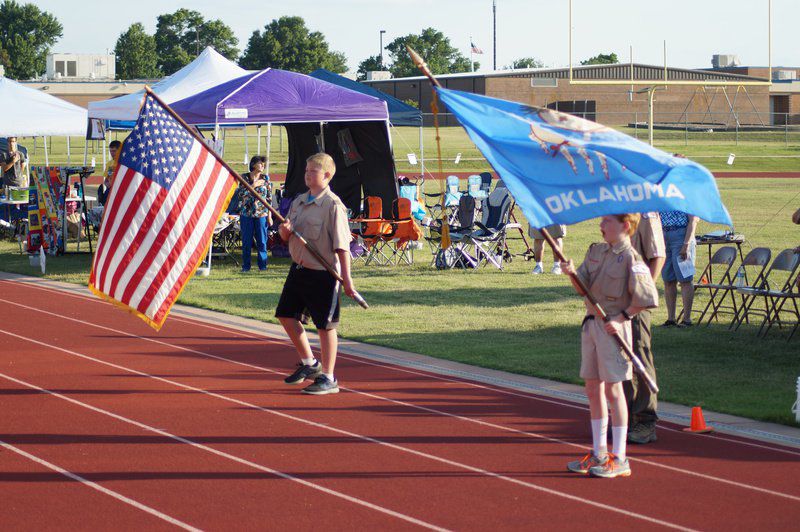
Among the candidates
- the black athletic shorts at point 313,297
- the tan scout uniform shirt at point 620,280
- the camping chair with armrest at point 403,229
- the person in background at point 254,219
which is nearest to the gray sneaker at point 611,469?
the tan scout uniform shirt at point 620,280

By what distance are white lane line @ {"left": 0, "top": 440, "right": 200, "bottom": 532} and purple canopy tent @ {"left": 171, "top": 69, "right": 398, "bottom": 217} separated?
1038 cm

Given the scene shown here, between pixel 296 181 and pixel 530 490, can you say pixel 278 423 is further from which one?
pixel 296 181

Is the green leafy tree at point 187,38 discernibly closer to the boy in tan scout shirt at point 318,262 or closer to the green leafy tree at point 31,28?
the green leafy tree at point 31,28

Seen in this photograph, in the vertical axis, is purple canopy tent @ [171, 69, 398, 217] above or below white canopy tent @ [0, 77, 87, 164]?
below

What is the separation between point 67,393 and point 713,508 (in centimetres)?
577

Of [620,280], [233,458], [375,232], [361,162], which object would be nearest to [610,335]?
[620,280]

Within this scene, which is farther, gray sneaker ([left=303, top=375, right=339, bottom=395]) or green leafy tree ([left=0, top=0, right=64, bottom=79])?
green leafy tree ([left=0, top=0, right=64, bottom=79])

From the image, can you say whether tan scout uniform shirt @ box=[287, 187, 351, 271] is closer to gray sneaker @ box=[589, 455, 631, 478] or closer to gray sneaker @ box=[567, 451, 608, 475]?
gray sneaker @ box=[567, 451, 608, 475]

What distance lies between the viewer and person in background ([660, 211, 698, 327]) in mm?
12672

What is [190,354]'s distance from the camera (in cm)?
1190

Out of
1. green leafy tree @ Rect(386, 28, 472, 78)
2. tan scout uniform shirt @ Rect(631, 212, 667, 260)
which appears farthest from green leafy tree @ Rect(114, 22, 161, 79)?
tan scout uniform shirt @ Rect(631, 212, 667, 260)

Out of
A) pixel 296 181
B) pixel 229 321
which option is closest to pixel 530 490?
pixel 229 321

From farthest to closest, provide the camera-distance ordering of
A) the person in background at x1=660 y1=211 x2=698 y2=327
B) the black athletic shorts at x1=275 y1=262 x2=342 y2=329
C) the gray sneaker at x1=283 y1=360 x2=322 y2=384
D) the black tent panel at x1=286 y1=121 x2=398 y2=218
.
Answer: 1. the black tent panel at x1=286 y1=121 x2=398 y2=218
2. the person in background at x1=660 y1=211 x2=698 y2=327
3. the gray sneaker at x1=283 y1=360 x2=322 y2=384
4. the black athletic shorts at x1=275 y1=262 x2=342 y2=329

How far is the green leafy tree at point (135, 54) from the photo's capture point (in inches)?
4574
